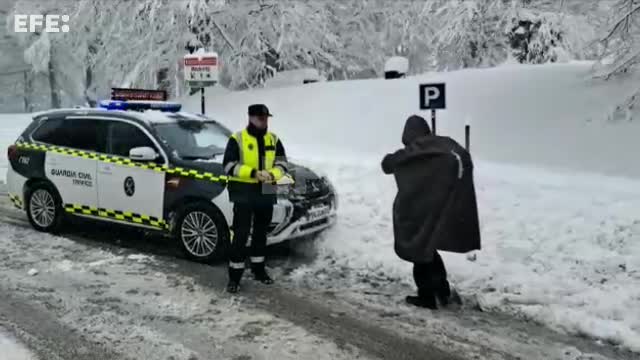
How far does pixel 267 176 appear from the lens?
6.11 m

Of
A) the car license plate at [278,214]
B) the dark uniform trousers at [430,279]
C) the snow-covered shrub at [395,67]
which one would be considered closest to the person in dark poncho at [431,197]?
the dark uniform trousers at [430,279]

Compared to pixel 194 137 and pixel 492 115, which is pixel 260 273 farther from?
pixel 492 115

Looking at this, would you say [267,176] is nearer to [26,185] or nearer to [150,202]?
[150,202]

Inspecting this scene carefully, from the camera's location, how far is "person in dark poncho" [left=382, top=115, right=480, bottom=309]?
17.8 feet

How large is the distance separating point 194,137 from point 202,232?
1397mm

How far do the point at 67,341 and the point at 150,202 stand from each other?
2.78m

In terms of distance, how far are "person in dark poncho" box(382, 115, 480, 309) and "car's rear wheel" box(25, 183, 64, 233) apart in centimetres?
499

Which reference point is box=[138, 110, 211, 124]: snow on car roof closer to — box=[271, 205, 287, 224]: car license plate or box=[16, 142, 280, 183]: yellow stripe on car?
box=[16, 142, 280, 183]: yellow stripe on car

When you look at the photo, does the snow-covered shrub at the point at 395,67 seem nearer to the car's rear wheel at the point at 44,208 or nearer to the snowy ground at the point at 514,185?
the snowy ground at the point at 514,185

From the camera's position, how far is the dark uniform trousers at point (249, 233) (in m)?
6.23

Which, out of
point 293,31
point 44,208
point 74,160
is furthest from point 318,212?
point 293,31

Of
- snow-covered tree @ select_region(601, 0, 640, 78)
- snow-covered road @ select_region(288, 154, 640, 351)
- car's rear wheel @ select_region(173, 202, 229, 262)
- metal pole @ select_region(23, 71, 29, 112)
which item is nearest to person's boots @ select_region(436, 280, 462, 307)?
snow-covered road @ select_region(288, 154, 640, 351)

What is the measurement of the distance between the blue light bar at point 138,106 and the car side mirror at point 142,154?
118 cm

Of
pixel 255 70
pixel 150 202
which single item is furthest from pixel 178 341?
pixel 255 70
